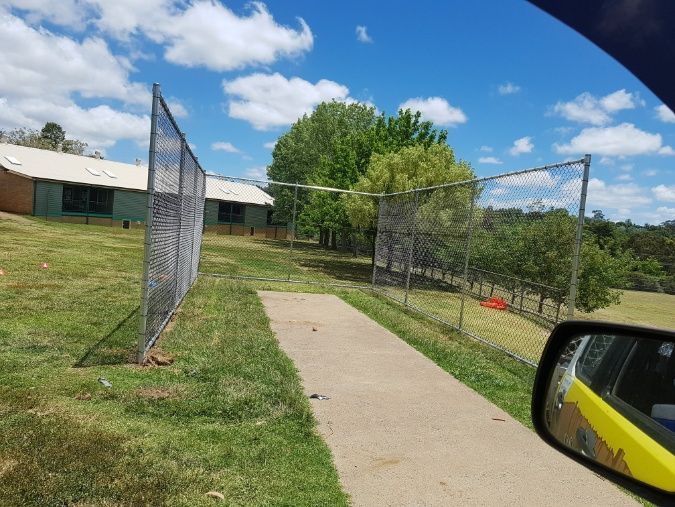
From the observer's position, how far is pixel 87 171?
3866cm

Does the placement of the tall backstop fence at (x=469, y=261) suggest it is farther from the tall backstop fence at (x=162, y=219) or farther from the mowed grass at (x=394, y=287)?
the tall backstop fence at (x=162, y=219)

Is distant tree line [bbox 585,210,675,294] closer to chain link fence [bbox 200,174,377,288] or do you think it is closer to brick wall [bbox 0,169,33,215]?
chain link fence [bbox 200,174,377,288]

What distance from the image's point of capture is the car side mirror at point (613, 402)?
140cm

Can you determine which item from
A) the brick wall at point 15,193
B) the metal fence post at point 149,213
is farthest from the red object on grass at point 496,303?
the brick wall at point 15,193

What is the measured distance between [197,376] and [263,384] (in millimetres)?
648

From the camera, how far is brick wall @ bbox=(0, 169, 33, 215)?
3500cm

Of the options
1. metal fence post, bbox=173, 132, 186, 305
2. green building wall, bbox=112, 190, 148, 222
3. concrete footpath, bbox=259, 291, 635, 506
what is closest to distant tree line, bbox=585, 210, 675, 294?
concrete footpath, bbox=259, 291, 635, 506

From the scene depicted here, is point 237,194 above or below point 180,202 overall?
above

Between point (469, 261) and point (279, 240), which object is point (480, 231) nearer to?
point (469, 261)

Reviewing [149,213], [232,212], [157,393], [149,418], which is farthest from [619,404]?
[232,212]

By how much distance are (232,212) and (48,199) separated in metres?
12.0

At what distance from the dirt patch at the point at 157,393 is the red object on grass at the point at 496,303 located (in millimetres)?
5022

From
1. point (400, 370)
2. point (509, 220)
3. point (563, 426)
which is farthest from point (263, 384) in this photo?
point (509, 220)

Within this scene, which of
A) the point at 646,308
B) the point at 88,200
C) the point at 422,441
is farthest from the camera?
the point at 88,200
